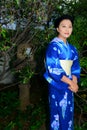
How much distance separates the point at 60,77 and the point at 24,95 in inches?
89.4

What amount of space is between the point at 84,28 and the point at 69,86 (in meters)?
1.24

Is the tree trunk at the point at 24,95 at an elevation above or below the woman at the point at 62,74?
below

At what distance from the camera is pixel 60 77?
3.92 meters

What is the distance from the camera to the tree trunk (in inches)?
236

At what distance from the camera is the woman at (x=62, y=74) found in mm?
3910

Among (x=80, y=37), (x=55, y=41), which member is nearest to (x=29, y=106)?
(x=80, y=37)

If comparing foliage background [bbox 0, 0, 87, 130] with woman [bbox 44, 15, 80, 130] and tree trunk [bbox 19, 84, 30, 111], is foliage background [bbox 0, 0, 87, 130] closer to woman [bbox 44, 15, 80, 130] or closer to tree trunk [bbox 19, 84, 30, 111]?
woman [bbox 44, 15, 80, 130]

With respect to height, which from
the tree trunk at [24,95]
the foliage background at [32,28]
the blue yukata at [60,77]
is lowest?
the tree trunk at [24,95]

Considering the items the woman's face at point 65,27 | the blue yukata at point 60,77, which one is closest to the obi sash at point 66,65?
the blue yukata at point 60,77

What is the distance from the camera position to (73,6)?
525 centimetres

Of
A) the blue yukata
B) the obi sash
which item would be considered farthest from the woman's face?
the obi sash

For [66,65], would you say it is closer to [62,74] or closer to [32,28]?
[62,74]

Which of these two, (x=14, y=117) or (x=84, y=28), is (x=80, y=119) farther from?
(x=84, y=28)

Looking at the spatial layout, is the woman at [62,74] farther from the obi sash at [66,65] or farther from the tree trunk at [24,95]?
the tree trunk at [24,95]
